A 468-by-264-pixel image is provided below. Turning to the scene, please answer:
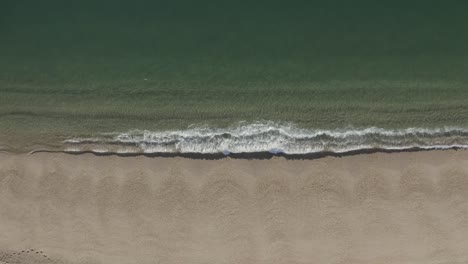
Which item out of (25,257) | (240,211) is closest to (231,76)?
(240,211)

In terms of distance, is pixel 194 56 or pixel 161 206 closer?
pixel 161 206

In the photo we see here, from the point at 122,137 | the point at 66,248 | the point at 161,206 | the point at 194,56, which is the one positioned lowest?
the point at 66,248

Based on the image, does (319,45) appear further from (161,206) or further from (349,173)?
(161,206)

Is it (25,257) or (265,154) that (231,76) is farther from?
(25,257)

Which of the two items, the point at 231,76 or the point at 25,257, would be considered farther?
Result: the point at 231,76

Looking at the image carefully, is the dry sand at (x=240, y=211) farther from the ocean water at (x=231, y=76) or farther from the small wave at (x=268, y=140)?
the ocean water at (x=231, y=76)

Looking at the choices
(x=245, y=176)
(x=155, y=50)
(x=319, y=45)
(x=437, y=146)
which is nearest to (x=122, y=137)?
(x=155, y=50)

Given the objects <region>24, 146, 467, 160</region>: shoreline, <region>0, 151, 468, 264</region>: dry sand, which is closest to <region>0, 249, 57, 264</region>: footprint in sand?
<region>0, 151, 468, 264</region>: dry sand
